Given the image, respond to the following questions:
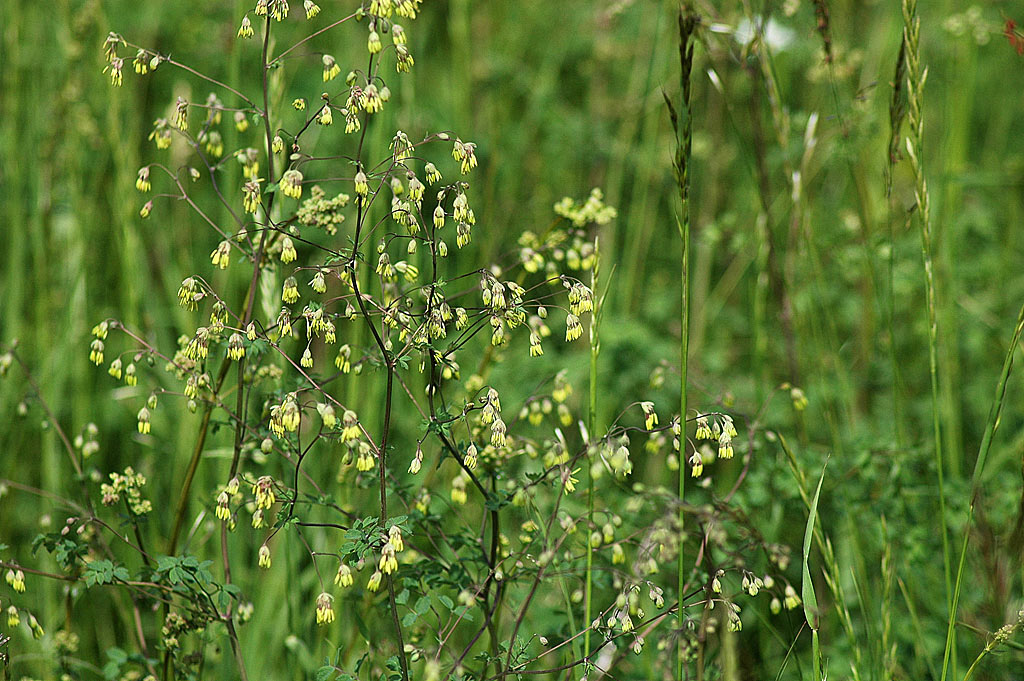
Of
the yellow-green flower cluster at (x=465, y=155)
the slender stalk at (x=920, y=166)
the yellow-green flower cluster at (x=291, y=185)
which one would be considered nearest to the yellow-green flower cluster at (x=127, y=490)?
the yellow-green flower cluster at (x=291, y=185)

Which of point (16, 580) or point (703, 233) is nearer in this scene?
point (16, 580)

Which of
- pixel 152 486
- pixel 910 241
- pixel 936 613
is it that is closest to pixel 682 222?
pixel 936 613

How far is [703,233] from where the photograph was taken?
2.71m

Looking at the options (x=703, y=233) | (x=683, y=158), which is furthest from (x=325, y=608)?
(x=703, y=233)

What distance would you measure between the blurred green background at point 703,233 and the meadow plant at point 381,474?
0.17 meters

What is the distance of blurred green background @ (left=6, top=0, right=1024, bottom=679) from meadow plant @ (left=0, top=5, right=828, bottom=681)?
171 mm

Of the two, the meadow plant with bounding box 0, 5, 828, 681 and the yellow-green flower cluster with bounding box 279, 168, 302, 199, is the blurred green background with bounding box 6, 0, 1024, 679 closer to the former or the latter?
the meadow plant with bounding box 0, 5, 828, 681

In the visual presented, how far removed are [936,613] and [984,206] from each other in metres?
2.04

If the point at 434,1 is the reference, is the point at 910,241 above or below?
below

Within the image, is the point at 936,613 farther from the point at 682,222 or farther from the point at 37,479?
the point at 37,479

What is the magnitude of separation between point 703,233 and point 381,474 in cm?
174

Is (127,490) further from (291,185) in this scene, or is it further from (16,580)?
(291,185)

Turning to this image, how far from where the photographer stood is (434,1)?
3762mm

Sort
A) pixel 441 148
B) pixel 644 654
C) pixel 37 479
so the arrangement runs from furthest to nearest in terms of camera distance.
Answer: pixel 441 148 → pixel 37 479 → pixel 644 654
